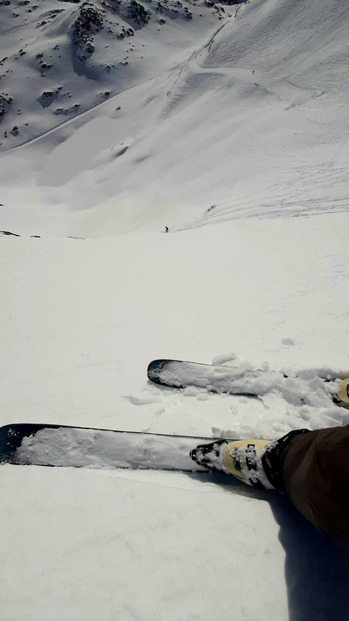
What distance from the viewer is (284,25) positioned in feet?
123

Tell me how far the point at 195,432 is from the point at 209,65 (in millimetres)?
49571

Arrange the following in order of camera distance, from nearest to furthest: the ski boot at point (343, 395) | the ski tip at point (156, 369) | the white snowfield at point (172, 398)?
the white snowfield at point (172, 398), the ski boot at point (343, 395), the ski tip at point (156, 369)

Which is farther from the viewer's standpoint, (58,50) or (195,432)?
(58,50)

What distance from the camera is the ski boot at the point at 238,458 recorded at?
2.08 m

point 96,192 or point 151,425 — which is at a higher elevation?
point 151,425

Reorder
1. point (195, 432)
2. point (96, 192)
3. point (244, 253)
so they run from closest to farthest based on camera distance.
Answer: point (195, 432) < point (244, 253) < point (96, 192)

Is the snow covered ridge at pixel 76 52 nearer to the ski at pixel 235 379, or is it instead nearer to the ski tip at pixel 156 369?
the ski tip at pixel 156 369

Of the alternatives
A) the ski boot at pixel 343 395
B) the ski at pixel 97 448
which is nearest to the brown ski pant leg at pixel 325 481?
the ski at pixel 97 448

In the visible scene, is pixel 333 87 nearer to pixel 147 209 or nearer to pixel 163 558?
pixel 147 209

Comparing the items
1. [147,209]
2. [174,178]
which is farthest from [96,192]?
[147,209]

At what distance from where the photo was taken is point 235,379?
308cm

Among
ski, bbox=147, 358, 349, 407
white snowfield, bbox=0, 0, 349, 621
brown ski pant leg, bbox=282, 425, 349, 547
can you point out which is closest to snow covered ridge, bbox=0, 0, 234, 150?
white snowfield, bbox=0, 0, 349, 621

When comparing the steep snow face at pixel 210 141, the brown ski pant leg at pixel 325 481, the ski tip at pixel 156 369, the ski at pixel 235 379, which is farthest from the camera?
the steep snow face at pixel 210 141

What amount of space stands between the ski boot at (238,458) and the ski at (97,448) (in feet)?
0.25
